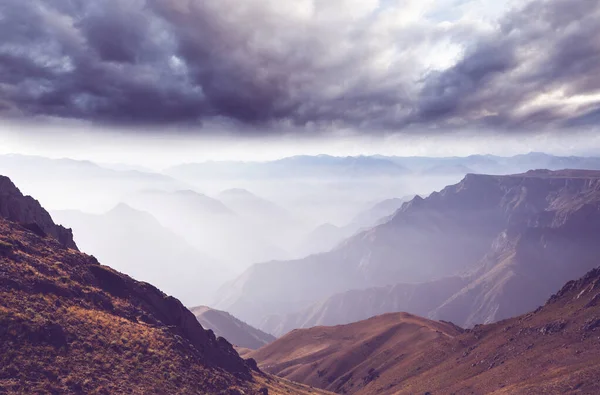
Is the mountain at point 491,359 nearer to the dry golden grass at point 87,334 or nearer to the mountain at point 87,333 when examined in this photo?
the mountain at point 87,333

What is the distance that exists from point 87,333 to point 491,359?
342 ft

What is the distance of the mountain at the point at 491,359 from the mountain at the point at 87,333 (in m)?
57.2

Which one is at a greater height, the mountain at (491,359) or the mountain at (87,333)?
the mountain at (87,333)

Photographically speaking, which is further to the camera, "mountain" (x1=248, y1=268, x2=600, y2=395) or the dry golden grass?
"mountain" (x1=248, y1=268, x2=600, y2=395)

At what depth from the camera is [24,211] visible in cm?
9694

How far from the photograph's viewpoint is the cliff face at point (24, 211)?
300 ft

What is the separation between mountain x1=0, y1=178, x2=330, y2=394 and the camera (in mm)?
46219

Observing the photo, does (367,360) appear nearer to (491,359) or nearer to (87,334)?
(491,359)

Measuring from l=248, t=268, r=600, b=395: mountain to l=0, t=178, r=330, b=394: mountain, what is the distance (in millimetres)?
57218

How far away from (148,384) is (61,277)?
2711cm

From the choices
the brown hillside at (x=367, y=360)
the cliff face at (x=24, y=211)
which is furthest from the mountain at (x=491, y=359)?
the cliff face at (x=24, y=211)

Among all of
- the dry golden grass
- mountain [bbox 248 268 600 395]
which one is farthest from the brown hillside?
the dry golden grass

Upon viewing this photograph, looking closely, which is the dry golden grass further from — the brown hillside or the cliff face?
the brown hillside

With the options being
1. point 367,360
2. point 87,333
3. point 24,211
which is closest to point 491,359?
point 367,360
